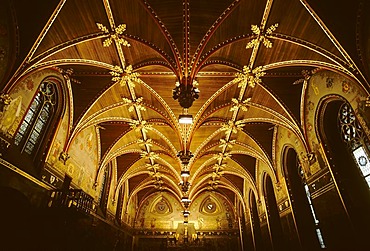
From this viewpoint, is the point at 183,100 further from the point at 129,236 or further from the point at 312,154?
the point at 129,236

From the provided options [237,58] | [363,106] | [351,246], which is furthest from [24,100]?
[351,246]

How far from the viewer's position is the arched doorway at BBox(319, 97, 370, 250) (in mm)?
8523

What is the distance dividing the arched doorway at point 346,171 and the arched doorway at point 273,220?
6.92 meters

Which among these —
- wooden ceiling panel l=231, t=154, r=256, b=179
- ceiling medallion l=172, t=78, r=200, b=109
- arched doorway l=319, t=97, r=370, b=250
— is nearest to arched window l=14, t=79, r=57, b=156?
ceiling medallion l=172, t=78, r=200, b=109

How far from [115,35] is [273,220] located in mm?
15577

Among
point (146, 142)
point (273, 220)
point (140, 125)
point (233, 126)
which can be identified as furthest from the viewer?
point (273, 220)

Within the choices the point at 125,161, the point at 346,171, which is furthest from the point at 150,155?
the point at 346,171

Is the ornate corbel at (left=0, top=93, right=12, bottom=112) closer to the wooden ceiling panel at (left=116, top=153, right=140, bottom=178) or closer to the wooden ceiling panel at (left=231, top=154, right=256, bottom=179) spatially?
the wooden ceiling panel at (left=116, top=153, right=140, bottom=178)

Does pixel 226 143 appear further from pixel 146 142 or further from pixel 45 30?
pixel 45 30

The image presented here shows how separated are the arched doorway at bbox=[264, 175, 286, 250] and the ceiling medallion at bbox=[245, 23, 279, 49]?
11.4m

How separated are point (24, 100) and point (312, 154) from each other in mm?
12038

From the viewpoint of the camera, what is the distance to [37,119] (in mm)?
9539

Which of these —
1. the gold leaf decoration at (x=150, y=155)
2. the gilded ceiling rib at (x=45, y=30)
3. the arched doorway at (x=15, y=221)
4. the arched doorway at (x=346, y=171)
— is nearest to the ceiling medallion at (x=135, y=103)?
the gilded ceiling rib at (x=45, y=30)

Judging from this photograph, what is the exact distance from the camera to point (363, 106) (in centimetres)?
775
